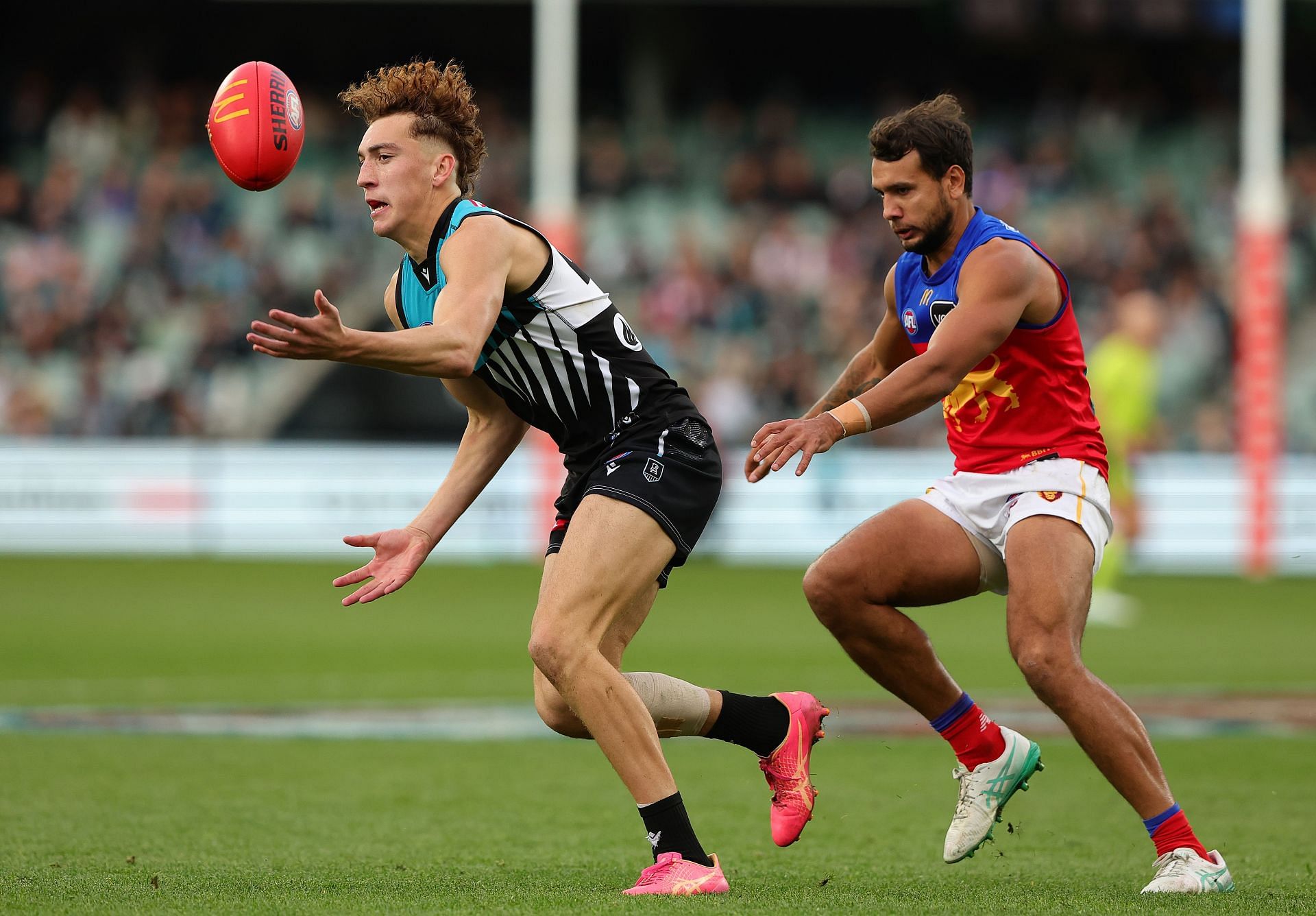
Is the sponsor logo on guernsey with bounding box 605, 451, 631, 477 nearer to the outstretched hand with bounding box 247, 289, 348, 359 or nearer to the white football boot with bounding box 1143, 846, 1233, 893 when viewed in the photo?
the outstretched hand with bounding box 247, 289, 348, 359

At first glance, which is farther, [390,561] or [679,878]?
[390,561]

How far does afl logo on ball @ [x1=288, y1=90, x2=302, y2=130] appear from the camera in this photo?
19.0 feet

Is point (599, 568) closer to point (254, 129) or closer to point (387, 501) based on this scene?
point (254, 129)

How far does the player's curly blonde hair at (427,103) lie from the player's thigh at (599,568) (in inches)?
46.1

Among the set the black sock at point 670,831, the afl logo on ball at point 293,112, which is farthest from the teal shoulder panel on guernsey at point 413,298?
the black sock at point 670,831

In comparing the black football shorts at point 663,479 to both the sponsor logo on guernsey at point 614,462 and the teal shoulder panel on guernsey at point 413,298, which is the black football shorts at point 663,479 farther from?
the teal shoulder panel on guernsey at point 413,298

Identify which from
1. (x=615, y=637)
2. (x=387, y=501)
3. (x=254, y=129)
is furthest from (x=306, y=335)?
(x=387, y=501)

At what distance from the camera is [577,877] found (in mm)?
5426

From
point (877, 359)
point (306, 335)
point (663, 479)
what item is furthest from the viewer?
point (877, 359)

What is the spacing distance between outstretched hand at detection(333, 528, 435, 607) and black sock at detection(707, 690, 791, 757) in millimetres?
1112

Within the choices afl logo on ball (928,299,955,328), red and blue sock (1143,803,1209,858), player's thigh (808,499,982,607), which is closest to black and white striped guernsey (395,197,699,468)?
player's thigh (808,499,982,607)

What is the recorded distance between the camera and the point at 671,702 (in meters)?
5.55

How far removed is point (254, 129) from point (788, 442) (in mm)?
2066

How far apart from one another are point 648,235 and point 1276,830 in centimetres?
1796
